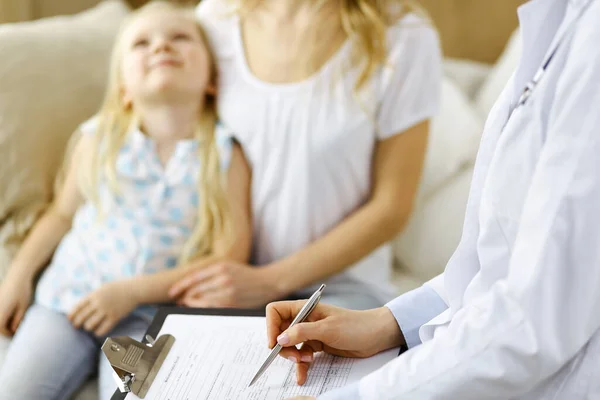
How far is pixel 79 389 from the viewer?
48.8 inches

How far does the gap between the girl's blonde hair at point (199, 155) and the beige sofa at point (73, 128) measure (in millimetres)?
132

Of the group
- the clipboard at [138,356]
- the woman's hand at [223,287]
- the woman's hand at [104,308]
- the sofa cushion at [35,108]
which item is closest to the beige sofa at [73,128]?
the sofa cushion at [35,108]

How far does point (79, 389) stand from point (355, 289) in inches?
20.3

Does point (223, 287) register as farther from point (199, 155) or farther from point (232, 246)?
Answer: point (199, 155)

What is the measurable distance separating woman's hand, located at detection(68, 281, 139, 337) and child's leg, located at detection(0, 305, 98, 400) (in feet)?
0.09

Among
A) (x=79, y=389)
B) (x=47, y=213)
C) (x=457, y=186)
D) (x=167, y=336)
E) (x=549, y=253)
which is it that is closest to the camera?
(x=549, y=253)

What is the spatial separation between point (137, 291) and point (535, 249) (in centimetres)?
83

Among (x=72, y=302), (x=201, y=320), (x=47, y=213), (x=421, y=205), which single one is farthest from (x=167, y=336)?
(x=421, y=205)

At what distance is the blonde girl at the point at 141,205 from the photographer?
1.28 m

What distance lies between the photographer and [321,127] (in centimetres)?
130

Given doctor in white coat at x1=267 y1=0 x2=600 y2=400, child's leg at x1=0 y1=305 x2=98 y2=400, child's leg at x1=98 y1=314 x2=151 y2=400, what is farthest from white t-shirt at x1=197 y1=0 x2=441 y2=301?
doctor in white coat at x1=267 y1=0 x2=600 y2=400

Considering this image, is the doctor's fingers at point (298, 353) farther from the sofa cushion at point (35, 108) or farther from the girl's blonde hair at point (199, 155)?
the sofa cushion at point (35, 108)

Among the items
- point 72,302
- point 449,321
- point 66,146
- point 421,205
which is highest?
point 449,321

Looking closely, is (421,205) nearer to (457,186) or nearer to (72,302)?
(457,186)
